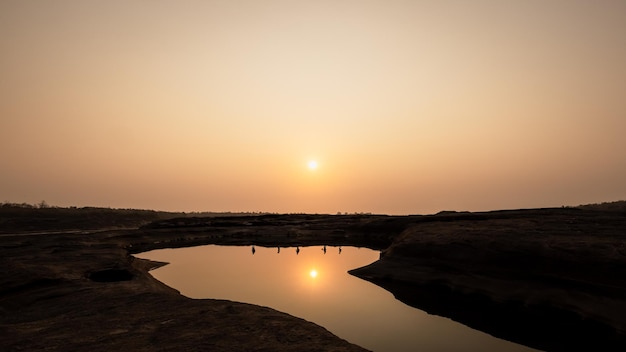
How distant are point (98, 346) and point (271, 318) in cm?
513

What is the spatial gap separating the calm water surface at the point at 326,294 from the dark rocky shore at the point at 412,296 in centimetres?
156

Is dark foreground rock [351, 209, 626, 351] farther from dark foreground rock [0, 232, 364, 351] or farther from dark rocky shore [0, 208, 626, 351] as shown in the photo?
dark foreground rock [0, 232, 364, 351]

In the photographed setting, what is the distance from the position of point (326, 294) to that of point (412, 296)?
5126 millimetres

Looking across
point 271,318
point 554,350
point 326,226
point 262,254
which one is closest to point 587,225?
point 554,350

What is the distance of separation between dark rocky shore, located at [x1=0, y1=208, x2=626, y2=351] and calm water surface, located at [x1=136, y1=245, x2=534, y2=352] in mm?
1556

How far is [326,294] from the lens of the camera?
21.7 m

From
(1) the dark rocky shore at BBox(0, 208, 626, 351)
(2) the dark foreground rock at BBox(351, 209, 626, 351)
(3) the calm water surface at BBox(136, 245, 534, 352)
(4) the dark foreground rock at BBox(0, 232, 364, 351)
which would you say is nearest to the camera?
(4) the dark foreground rock at BBox(0, 232, 364, 351)

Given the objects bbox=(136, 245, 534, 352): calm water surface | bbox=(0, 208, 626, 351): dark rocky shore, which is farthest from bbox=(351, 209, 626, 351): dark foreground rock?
bbox=(136, 245, 534, 352): calm water surface

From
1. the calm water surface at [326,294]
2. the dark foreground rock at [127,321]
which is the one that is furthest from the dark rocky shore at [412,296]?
the calm water surface at [326,294]

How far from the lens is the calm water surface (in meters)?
13.9

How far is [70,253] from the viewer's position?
93.9ft

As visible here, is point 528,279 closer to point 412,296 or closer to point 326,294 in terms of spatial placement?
point 412,296

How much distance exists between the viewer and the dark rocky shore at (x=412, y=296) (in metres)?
10.7

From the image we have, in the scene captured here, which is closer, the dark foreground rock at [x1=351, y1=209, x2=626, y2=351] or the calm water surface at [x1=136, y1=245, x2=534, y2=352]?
the calm water surface at [x1=136, y1=245, x2=534, y2=352]
